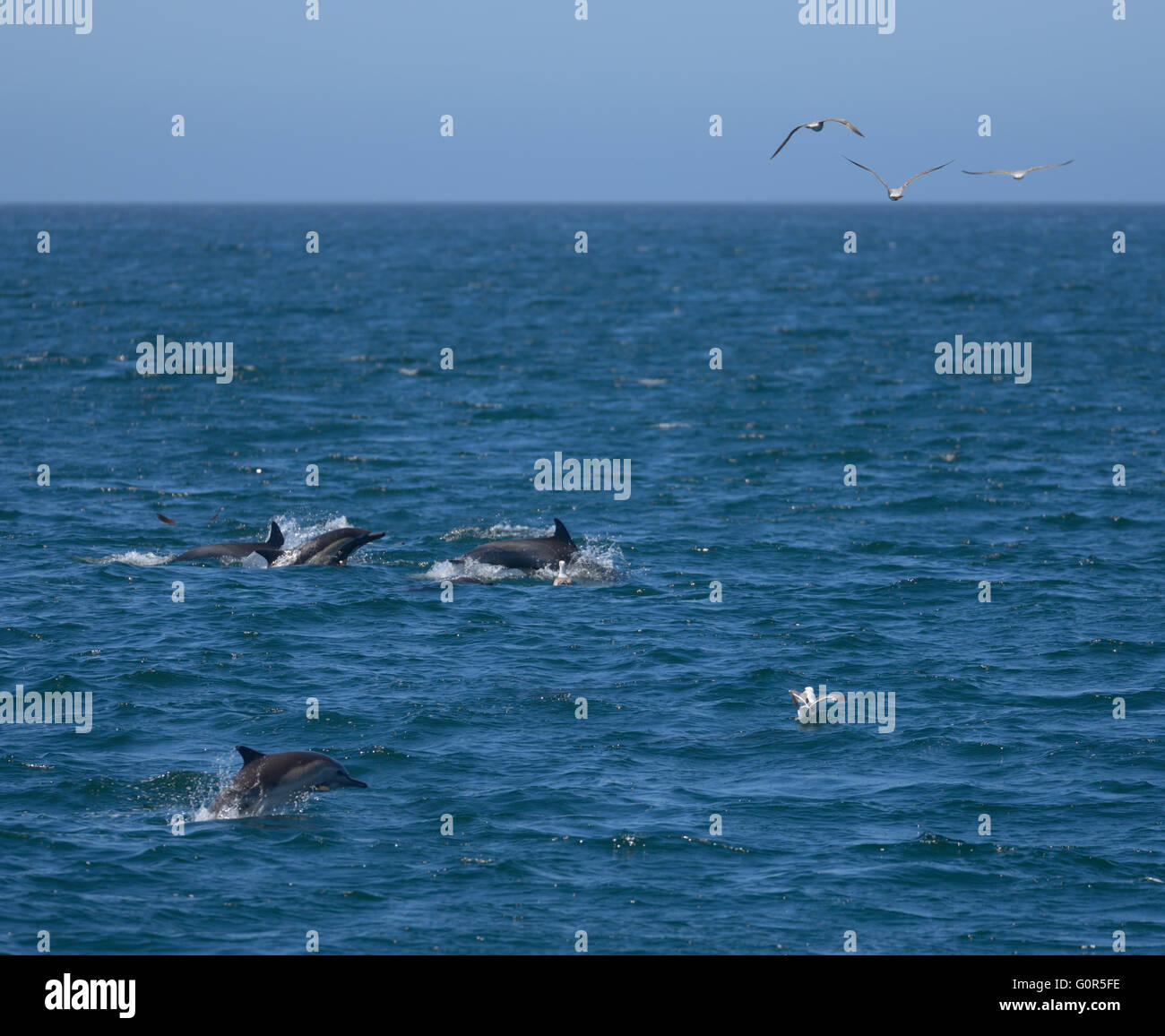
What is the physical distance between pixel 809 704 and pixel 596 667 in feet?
13.3

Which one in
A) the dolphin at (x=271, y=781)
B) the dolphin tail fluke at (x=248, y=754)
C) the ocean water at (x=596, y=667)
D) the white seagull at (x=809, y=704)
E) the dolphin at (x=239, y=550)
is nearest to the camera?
the ocean water at (x=596, y=667)

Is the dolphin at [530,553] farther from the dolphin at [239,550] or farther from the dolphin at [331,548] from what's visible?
the dolphin at [239,550]

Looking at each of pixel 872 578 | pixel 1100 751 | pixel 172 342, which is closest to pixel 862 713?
pixel 1100 751

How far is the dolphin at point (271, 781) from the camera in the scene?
1853 cm

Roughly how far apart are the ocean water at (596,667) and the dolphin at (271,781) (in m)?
0.25

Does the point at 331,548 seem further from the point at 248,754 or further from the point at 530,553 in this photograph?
the point at 248,754

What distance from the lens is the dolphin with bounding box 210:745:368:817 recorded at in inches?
730

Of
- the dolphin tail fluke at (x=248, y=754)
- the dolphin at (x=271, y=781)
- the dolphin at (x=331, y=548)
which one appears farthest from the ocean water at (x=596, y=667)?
the dolphin tail fluke at (x=248, y=754)

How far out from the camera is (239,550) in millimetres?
31078

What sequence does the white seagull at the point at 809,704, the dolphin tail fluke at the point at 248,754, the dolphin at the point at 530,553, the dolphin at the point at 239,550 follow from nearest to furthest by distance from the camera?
the dolphin tail fluke at the point at 248,754 < the white seagull at the point at 809,704 < the dolphin at the point at 530,553 < the dolphin at the point at 239,550

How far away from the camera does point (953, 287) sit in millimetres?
115750
